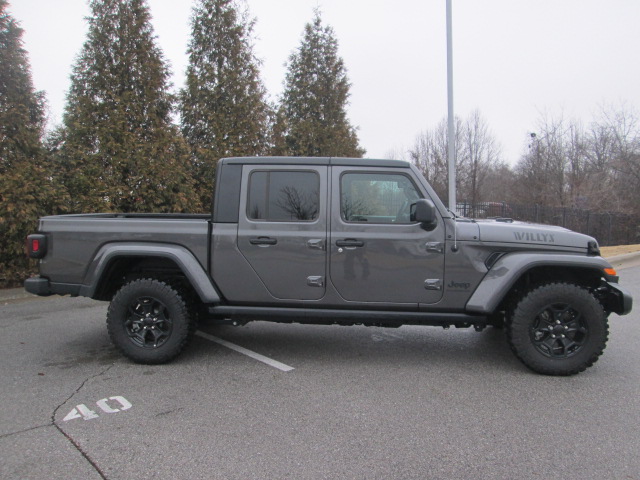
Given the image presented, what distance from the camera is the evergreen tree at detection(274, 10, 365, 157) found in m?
14.5

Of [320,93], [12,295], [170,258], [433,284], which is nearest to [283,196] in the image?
[170,258]

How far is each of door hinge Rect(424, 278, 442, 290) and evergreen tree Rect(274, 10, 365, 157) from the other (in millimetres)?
11067

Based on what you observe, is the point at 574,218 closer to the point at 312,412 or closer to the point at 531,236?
the point at 531,236

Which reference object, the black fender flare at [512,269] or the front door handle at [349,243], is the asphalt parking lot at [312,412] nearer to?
the black fender flare at [512,269]

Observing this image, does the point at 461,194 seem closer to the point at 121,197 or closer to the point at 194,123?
the point at 194,123

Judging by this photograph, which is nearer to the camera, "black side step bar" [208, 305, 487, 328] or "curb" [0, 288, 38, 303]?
"black side step bar" [208, 305, 487, 328]

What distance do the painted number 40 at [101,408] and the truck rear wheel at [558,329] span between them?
327cm

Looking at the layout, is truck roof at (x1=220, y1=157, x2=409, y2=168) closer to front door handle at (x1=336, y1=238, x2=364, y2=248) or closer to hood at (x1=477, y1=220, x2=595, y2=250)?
front door handle at (x1=336, y1=238, x2=364, y2=248)

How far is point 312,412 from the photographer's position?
3.15 metres

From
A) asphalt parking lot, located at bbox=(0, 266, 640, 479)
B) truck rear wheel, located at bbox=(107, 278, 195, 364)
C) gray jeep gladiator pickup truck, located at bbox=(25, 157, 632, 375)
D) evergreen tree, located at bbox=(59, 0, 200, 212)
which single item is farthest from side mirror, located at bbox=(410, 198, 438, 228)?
evergreen tree, located at bbox=(59, 0, 200, 212)

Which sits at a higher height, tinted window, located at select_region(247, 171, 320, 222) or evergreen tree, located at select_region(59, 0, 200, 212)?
evergreen tree, located at select_region(59, 0, 200, 212)

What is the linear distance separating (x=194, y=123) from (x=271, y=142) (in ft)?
7.07

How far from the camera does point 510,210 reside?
17766 mm

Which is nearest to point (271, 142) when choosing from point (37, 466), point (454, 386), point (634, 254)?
point (454, 386)
